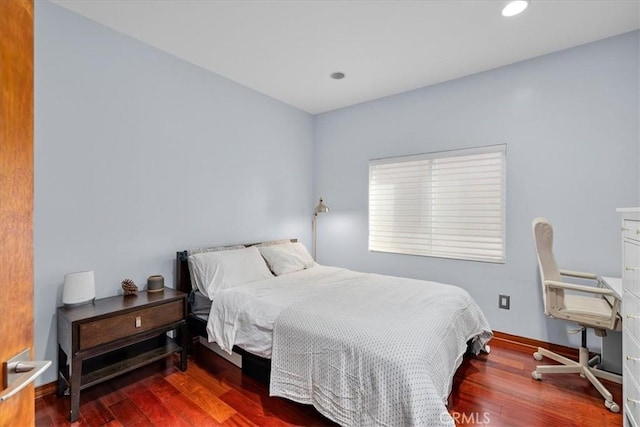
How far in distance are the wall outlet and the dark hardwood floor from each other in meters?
0.63

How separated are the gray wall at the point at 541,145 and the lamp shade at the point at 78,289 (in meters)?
2.95

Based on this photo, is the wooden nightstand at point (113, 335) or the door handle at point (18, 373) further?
the wooden nightstand at point (113, 335)

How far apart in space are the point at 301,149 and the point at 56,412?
348 centimetres

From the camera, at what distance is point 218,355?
264cm

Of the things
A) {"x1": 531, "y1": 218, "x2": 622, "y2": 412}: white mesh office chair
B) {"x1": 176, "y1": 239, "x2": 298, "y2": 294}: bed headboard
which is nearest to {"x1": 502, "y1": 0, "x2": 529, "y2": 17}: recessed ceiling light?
{"x1": 531, "y1": 218, "x2": 622, "y2": 412}: white mesh office chair

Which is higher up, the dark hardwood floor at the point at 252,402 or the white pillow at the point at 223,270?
the white pillow at the point at 223,270

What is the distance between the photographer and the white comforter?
4.66 ft

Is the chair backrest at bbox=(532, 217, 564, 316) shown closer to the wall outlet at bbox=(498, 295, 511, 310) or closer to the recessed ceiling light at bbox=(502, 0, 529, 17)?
the wall outlet at bbox=(498, 295, 511, 310)

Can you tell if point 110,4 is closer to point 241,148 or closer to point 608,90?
point 241,148

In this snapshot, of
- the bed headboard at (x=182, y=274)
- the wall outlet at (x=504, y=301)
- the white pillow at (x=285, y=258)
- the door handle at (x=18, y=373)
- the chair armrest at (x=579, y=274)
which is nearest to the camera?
the door handle at (x=18, y=373)

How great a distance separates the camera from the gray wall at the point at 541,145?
2.44 m

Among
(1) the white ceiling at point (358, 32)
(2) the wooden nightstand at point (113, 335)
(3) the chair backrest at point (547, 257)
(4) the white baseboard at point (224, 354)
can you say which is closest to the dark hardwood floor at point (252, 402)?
(4) the white baseboard at point (224, 354)

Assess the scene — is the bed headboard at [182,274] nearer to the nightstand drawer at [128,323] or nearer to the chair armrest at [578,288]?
the nightstand drawer at [128,323]

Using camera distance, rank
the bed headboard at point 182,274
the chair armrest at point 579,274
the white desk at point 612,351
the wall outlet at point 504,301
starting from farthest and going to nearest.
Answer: the wall outlet at point 504,301
the bed headboard at point 182,274
the chair armrest at point 579,274
the white desk at point 612,351
